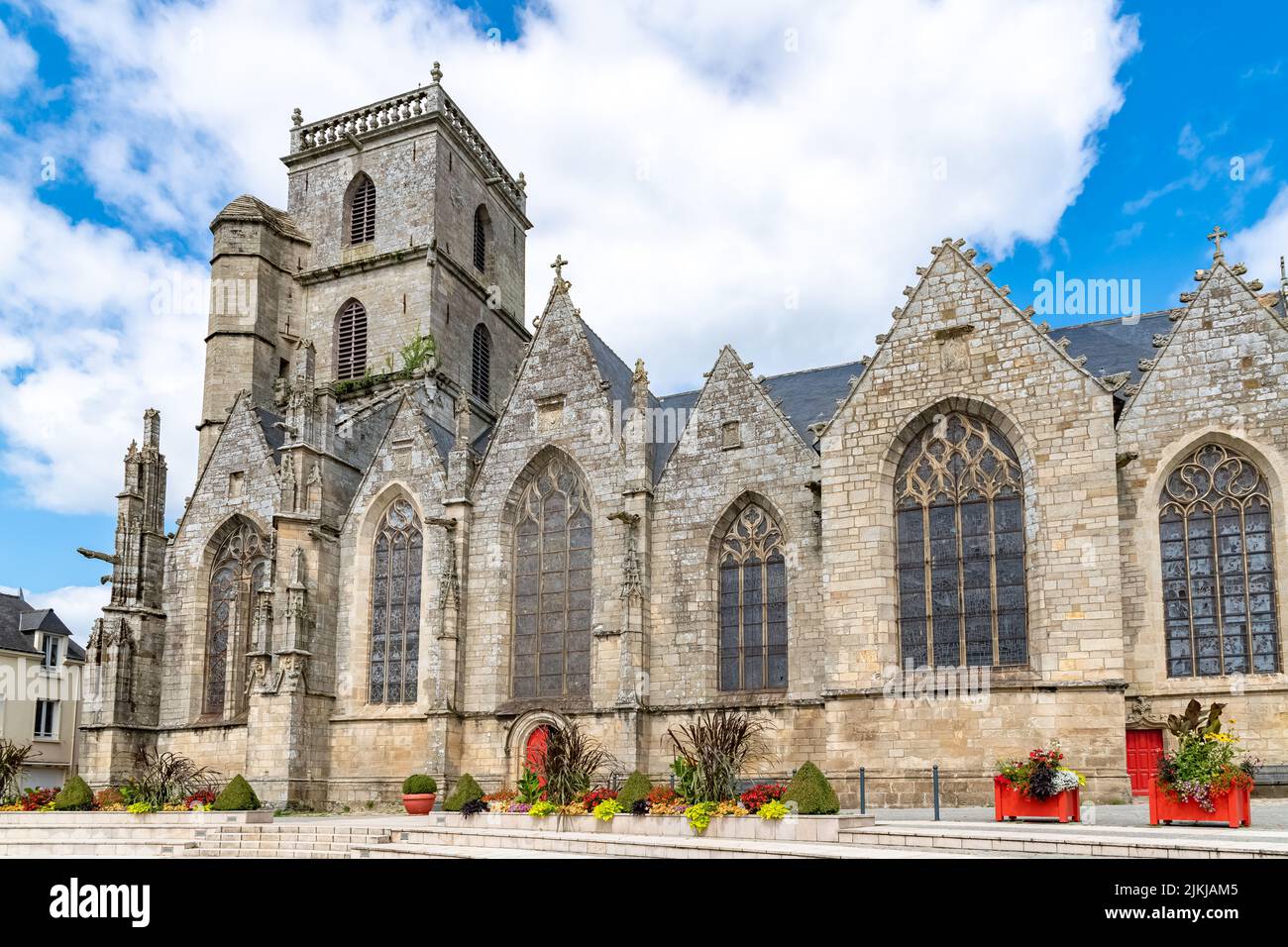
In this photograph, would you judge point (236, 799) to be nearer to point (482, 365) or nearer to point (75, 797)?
point (75, 797)

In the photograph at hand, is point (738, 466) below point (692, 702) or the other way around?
the other way around

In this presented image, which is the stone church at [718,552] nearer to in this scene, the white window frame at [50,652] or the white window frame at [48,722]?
the white window frame at [48,722]

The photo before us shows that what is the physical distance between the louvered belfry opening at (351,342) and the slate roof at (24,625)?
16447 millimetres

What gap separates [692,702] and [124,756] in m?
15.2

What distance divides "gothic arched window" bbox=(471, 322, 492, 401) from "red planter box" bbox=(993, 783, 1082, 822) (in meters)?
25.3

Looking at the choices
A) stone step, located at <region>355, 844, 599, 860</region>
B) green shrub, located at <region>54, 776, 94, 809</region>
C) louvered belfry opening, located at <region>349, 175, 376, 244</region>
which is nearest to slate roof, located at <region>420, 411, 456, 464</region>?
louvered belfry opening, located at <region>349, 175, 376, 244</region>

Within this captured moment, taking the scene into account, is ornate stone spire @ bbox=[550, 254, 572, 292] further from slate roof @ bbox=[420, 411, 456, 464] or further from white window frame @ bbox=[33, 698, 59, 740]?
white window frame @ bbox=[33, 698, 59, 740]

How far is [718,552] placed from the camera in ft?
87.5

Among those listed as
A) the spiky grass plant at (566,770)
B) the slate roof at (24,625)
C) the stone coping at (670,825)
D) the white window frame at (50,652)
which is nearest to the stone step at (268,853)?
the stone coping at (670,825)

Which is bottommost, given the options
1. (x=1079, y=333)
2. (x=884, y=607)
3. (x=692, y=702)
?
(x=692, y=702)

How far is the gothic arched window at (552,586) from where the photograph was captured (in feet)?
90.7
